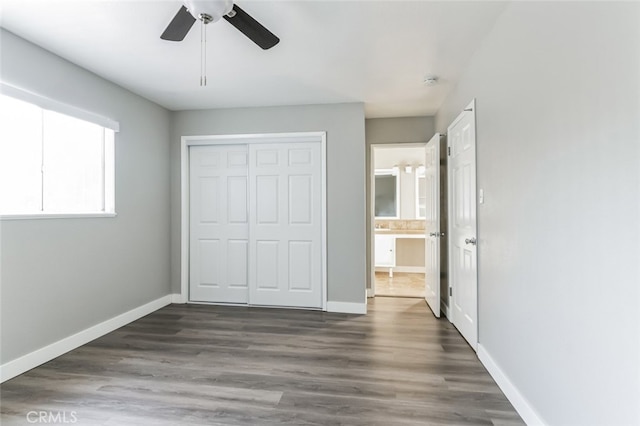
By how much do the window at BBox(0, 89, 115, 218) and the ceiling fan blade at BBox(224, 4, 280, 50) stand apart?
185 cm

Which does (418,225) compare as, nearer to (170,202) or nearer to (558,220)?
(170,202)

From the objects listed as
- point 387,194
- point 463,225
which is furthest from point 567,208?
point 387,194

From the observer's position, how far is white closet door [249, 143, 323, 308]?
401cm

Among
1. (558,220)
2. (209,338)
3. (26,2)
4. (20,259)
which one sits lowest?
(209,338)

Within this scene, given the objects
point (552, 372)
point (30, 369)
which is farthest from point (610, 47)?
point (30, 369)

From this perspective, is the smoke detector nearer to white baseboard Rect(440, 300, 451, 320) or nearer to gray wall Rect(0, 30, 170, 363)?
white baseboard Rect(440, 300, 451, 320)

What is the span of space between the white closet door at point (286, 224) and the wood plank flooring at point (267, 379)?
27.5 inches

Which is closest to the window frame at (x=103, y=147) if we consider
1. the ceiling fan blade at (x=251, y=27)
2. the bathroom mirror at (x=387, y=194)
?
the ceiling fan blade at (x=251, y=27)

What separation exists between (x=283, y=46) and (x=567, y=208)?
222cm

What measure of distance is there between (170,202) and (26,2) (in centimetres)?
254

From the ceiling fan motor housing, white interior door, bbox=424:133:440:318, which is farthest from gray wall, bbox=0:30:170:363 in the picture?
white interior door, bbox=424:133:440:318

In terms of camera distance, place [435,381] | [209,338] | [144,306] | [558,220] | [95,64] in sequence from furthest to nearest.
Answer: [144,306]
[209,338]
[95,64]
[435,381]
[558,220]

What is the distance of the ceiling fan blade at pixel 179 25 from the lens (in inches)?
71.6

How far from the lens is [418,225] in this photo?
6414mm
